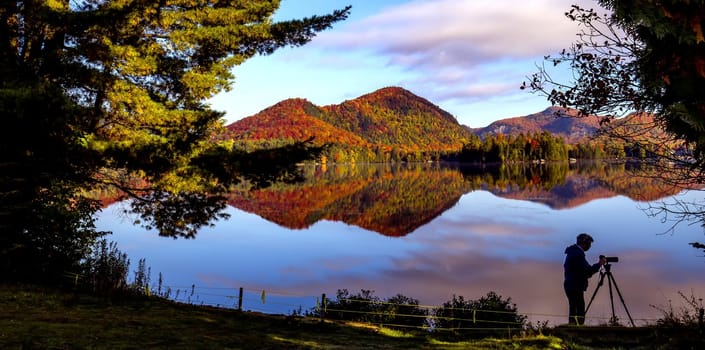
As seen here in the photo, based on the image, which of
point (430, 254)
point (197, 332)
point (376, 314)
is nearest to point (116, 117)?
point (197, 332)

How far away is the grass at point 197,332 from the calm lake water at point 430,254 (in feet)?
8.20

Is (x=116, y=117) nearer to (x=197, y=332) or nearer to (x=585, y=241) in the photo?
(x=197, y=332)

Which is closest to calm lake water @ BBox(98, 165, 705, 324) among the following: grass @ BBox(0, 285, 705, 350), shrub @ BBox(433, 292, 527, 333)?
shrub @ BBox(433, 292, 527, 333)

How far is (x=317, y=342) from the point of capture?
8008 millimetres

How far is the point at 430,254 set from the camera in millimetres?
31312

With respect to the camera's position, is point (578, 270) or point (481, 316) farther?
point (481, 316)

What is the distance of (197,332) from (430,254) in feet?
80.6

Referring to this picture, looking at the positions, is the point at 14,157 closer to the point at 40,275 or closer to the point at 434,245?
the point at 40,275

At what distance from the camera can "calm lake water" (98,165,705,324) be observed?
20438 millimetres

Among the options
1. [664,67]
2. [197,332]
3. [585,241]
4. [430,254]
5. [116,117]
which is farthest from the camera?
[430,254]

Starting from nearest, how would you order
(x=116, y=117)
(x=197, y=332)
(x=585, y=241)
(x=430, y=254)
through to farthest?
(x=197, y=332) → (x=585, y=241) → (x=116, y=117) → (x=430, y=254)

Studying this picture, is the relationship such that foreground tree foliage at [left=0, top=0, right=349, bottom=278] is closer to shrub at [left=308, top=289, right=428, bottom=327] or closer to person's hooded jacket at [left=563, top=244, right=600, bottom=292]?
shrub at [left=308, top=289, right=428, bottom=327]

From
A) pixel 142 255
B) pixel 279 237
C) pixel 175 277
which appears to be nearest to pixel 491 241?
pixel 279 237

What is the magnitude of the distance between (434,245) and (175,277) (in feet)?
60.6
